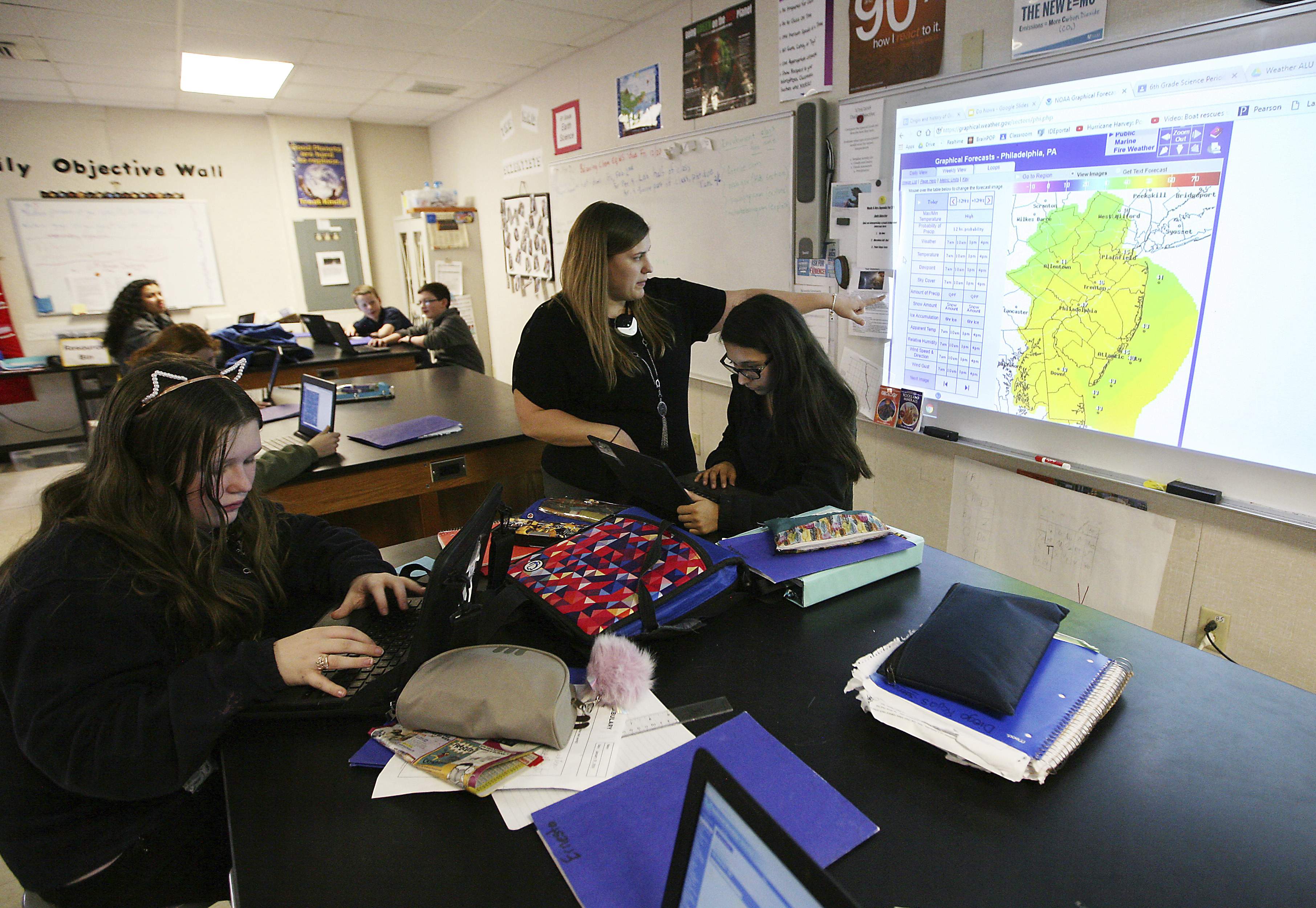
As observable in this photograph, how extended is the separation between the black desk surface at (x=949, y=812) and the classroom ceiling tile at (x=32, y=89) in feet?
19.2

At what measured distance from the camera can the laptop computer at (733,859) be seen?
1.34 ft

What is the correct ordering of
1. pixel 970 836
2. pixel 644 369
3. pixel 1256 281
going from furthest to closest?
1. pixel 644 369
2. pixel 1256 281
3. pixel 970 836

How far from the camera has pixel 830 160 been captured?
2.71 m

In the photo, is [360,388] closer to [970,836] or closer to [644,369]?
[644,369]

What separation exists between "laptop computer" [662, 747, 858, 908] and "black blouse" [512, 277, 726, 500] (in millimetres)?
1374

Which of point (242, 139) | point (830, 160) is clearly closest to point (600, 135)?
point (830, 160)

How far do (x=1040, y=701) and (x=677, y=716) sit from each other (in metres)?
0.46

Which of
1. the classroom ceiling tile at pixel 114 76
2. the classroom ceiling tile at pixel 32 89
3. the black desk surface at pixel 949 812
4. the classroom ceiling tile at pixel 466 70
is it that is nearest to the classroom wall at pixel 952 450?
the classroom ceiling tile at pixel 466 70

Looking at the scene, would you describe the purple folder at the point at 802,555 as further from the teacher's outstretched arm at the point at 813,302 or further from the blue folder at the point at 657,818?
the teacher's outstretched arm at the point at 813,302

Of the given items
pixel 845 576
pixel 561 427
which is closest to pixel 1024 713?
pixel 845 576

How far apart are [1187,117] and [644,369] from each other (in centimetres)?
146

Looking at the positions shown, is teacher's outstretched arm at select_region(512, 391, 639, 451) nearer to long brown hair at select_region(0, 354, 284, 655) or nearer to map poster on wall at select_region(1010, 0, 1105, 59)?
long brown hair at select_region(0, 354, 284, 655)

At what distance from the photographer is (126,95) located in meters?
5.19

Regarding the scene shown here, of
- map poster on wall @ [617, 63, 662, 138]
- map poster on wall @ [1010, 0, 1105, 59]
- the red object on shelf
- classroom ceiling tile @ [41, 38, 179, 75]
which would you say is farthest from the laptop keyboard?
the red object on shelf
